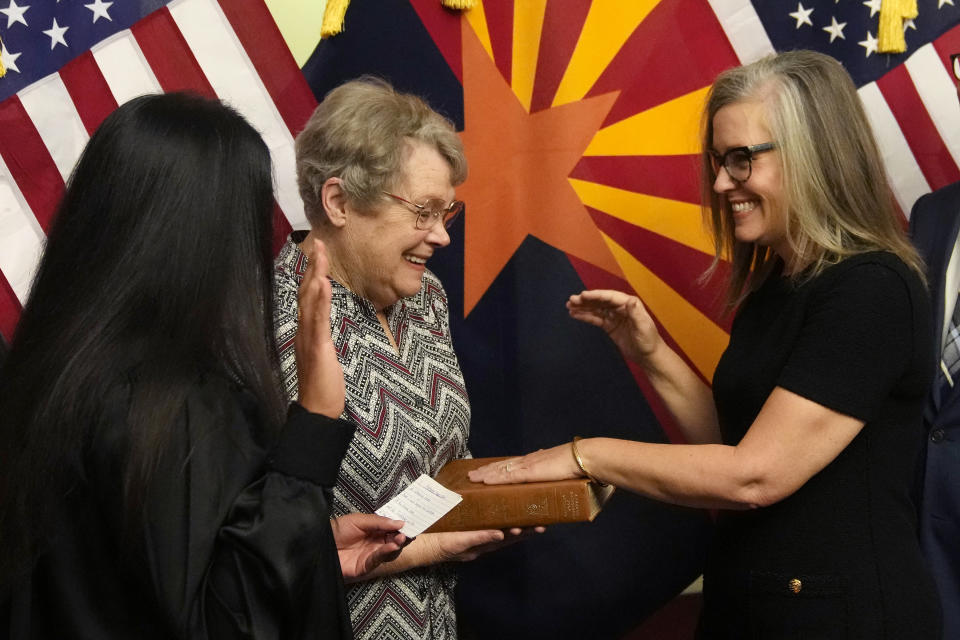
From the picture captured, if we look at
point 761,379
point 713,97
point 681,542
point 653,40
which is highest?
point 653,40

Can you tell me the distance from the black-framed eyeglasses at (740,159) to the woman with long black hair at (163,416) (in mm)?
835

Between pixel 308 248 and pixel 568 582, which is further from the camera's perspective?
pixel 568 582

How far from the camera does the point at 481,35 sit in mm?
2350

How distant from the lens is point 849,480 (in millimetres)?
1590

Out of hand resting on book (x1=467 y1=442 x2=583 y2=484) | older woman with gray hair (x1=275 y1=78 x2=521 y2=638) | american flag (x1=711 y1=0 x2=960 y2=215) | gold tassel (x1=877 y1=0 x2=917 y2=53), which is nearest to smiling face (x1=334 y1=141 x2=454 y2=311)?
older woman with gray hair (x1=275 y1=78 x2=521 y2=638)

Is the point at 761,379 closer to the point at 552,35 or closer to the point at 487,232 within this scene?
the point at 487,232

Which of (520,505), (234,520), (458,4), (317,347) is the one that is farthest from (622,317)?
(234,520)

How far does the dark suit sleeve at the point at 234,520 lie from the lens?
1.09m

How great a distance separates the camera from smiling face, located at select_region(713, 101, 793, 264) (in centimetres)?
167

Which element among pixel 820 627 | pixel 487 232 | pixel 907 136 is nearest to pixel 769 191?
pixel 820 627

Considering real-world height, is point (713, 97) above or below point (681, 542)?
above

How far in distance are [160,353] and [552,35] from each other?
60.8 inches

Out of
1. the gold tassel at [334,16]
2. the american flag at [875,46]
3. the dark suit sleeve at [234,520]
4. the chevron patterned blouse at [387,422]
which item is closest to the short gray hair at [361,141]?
the chevron patterned blouse at [387,422]

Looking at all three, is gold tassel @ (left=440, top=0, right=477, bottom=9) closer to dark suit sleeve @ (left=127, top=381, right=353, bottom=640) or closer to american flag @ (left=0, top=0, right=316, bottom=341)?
american flag @ (left=0, top=0, right=316, bottom=341)
